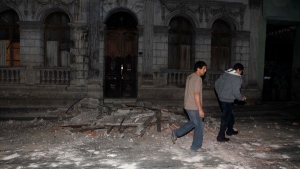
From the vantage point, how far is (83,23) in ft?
35.2

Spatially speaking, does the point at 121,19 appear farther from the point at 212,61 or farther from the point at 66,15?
the point at 212,61

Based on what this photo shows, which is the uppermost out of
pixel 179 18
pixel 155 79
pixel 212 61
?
pixel 179 18

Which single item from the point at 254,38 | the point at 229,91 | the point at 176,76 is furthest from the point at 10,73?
the point at 254,38

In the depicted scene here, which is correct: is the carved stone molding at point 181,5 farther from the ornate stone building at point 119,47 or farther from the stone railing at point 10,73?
the stone railing at point 10,73

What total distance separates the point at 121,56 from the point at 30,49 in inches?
165

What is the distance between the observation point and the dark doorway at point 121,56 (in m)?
11.3

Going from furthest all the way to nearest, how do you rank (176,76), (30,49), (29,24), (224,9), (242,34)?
(242,34), (224,9), (176,76), (30,49), (29,24)

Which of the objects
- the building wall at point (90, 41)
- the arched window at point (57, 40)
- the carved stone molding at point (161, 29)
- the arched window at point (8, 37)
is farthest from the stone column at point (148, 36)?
the arched window at point (8, 37)

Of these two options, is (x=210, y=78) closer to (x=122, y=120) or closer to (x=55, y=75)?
(x=122, y=120)

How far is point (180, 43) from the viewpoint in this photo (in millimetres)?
11859

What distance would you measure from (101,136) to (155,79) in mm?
5680

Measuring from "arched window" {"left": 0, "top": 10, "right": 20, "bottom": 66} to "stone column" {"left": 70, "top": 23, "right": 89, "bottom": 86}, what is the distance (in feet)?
9.19

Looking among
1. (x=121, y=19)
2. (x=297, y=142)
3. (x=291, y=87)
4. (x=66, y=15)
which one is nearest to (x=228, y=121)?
(x=297, y=142)

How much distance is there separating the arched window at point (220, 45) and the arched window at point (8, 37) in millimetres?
9752
